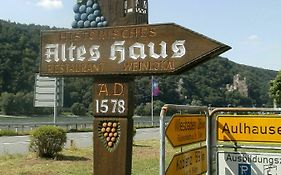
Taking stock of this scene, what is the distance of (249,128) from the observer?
5453 mm

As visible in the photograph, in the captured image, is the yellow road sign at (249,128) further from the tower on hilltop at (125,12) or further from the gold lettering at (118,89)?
the tower on hilltop at (125,12)

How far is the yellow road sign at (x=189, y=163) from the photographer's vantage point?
4.68m

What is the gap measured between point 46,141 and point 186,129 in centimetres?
1009

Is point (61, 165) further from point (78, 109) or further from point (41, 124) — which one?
point (78, 109)

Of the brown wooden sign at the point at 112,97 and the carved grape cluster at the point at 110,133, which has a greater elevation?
Result: the brown wooden sign at the point at 112,97

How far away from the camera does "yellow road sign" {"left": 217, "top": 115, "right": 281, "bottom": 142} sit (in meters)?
5.31

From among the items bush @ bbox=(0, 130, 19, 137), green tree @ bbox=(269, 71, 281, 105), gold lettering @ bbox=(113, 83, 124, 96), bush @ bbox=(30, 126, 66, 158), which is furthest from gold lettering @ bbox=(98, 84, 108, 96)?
green tree @ bbox=(269, 71, 281, 105)

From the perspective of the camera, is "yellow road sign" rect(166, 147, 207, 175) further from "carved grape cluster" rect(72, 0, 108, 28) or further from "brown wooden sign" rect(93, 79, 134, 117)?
"carved grape cluster" rect(72, 0, 108, 28)

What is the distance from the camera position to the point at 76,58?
5988mm

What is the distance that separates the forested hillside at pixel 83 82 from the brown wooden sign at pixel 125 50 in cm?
4938

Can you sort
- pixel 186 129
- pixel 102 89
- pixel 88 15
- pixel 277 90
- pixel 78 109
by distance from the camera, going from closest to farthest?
1. pixel 186 129
2. pixel 102 89
3. pixel 88 15
4. pixel 277 90
5. pixel 78 109

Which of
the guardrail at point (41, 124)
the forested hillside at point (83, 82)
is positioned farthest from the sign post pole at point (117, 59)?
the forested hillside at point (83, 82)

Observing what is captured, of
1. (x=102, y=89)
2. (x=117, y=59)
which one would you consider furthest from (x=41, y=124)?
(x=117, y=59)

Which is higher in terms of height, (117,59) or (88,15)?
(88,15)
